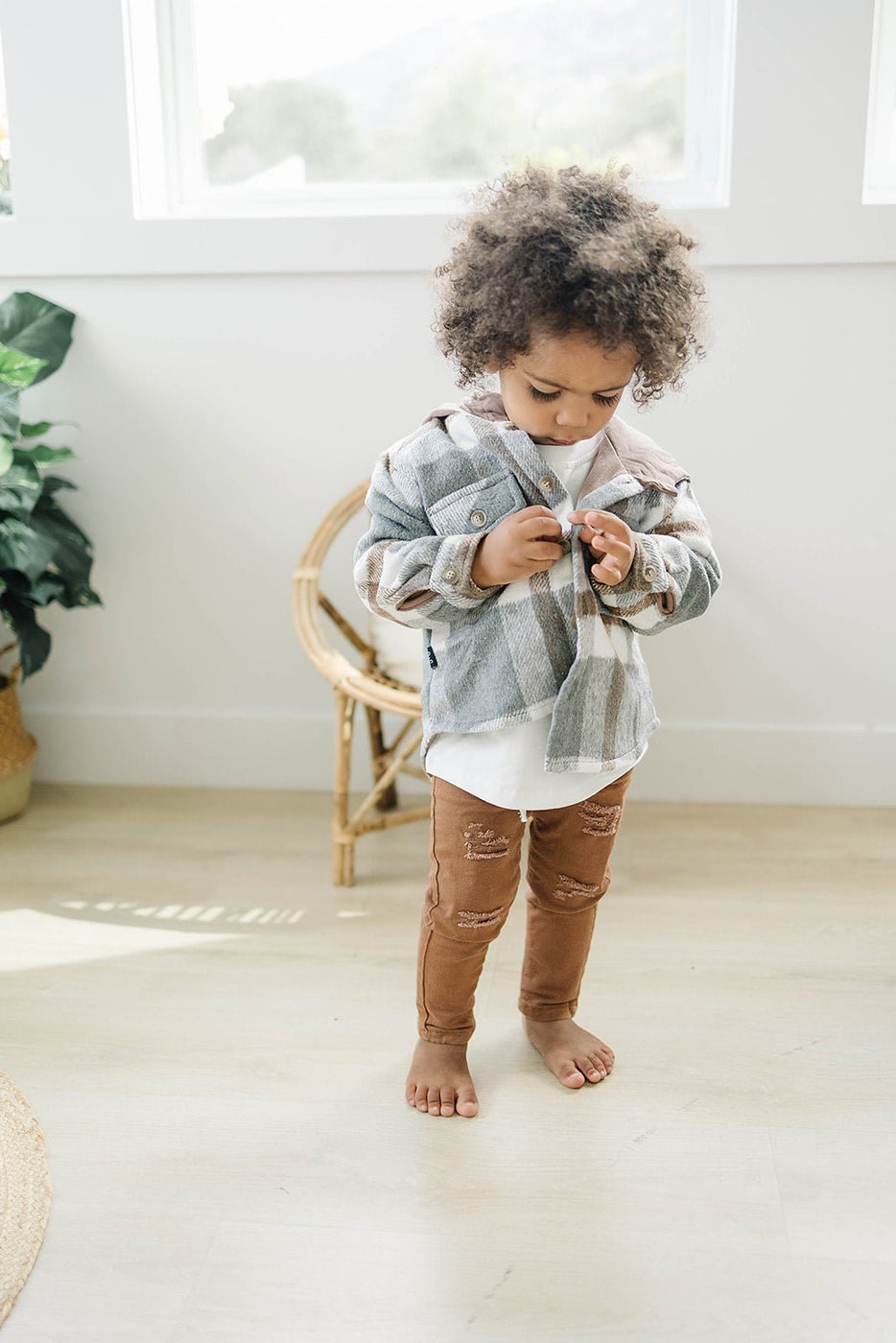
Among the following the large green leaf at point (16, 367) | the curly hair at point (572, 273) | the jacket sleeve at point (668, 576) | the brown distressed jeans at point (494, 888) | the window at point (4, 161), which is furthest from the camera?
the window at point (4, 161)

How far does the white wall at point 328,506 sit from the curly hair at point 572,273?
0.99 m

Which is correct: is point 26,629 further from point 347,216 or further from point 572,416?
point 572,416

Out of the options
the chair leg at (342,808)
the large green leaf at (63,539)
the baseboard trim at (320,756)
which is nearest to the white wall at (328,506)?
the baseboard trim at (320,756)

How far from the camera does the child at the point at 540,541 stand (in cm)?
98

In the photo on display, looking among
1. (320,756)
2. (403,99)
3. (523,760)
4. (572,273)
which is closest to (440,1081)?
(523,760)

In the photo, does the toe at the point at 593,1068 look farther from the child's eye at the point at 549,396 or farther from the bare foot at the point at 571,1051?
the child's eye at the point at 549,396

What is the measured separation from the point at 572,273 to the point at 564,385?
95mm

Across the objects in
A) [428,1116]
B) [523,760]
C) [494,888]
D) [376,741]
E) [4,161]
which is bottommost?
[428,1116]

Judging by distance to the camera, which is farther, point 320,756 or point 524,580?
point 320,756

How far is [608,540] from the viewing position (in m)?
1.01

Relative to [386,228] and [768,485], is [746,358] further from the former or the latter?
[386,228]

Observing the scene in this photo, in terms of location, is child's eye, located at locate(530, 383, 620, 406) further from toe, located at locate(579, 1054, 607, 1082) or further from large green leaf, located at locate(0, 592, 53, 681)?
large green leaf, located at locate(0, 592, 53, 681)

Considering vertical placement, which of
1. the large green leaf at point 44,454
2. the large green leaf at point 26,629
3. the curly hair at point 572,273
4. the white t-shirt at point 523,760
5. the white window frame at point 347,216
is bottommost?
the large green leaf at point 26,629

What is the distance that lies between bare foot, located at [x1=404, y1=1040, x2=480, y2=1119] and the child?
20 millimetres
